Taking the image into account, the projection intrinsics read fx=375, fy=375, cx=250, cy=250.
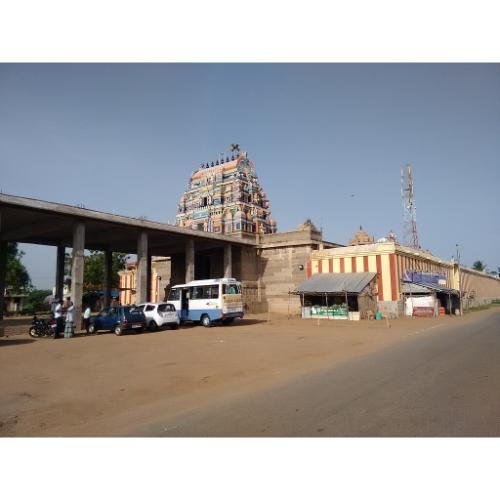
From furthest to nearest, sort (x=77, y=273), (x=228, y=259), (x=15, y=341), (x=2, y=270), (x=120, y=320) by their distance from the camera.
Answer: (x=228, y=259), (x=2, y=270), (x=77, y=273), (x=120, y=320), (x=15, y=341)

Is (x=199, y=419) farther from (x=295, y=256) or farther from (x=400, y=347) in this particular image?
(x=295, y=256)

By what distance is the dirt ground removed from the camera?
582 centimetres

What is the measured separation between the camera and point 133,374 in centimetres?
920

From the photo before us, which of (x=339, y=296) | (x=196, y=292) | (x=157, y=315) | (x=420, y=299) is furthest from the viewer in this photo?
(x=420, y=299)

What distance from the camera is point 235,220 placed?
4731 cm

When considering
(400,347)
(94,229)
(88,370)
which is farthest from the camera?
(94,229)

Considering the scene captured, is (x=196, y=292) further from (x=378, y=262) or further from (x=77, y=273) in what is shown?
(x=378, y=262)

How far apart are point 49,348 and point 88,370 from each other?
5.75 m

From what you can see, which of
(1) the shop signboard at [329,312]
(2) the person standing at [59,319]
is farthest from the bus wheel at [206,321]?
(1) the shop signboard at [329,312]

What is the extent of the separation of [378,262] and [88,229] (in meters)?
22.6

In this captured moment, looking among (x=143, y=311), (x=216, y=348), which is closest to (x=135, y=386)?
(x=216, y=348)

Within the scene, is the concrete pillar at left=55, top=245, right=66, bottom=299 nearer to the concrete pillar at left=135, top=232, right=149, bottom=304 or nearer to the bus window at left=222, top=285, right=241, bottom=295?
the concrete pillar at left=135, top=232, right=149, bottom=304

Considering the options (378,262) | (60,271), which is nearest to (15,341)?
(60,271)

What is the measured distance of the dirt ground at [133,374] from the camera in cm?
582
